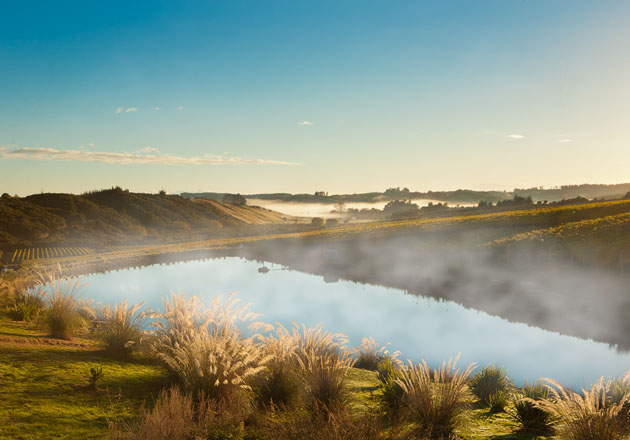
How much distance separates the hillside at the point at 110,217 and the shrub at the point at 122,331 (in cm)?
8077

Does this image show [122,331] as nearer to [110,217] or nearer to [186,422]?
[186,422]

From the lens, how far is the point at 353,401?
279 inches

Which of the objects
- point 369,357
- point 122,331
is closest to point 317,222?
point 369,357

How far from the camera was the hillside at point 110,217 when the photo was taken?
9088cm

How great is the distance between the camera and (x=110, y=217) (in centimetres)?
11550

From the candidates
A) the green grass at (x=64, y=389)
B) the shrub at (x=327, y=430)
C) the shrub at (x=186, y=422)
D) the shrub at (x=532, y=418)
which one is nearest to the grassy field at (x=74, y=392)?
the green grass at (x=64, y=389)

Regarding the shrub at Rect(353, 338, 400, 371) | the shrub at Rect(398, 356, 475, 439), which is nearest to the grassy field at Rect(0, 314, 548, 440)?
the shrub at Rect(398, 356, 475, 439)

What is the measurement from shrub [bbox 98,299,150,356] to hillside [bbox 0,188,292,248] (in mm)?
80765

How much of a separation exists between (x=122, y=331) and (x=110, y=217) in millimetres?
122520

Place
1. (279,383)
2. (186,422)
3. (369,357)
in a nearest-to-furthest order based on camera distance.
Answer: (186,422) → (279,383) → (369,357)

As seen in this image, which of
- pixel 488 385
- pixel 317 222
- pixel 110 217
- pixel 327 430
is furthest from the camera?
pixel 110 217

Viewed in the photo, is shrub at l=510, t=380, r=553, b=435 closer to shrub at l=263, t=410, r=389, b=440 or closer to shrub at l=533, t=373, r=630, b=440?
shrub at l=533, t=373, r=630, b=440

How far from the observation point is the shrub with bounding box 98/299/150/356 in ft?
25.8

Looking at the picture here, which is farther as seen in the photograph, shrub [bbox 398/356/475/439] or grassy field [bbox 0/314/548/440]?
shrub [bbox 398/356/475/439]
